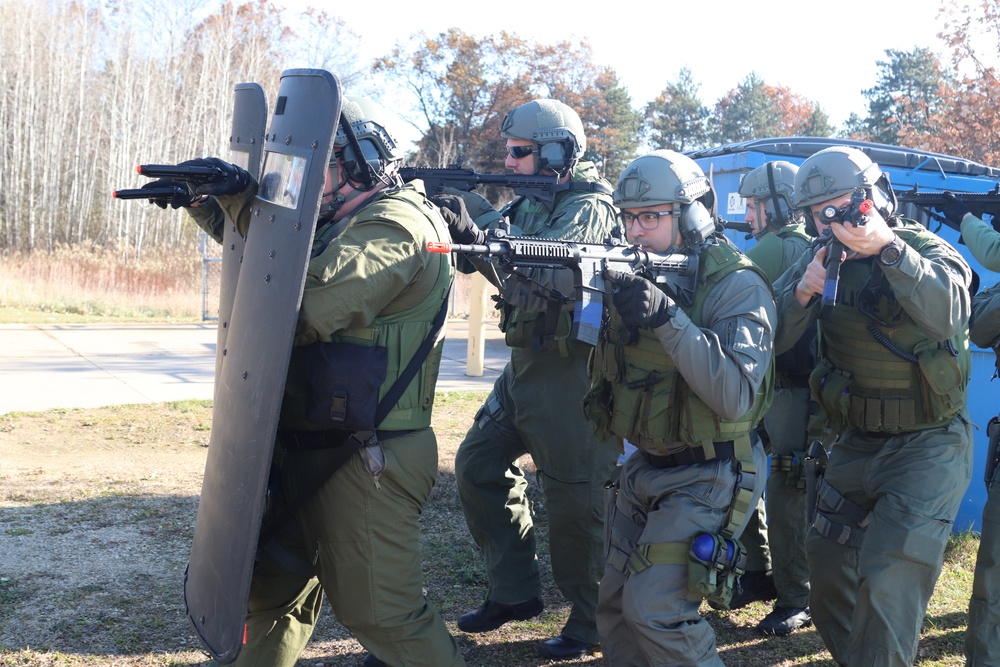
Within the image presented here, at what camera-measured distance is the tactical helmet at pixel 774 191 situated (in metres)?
4.89

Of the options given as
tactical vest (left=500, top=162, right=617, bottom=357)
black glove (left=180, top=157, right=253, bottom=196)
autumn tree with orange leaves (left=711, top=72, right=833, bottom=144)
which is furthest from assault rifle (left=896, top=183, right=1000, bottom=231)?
autumn tree with orange leaves (left=711, top=72, right=833, bottom=144)

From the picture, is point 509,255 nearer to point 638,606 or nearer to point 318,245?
point 318,245

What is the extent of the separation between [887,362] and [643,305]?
1.26 meters

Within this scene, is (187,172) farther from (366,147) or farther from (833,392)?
(833,392)

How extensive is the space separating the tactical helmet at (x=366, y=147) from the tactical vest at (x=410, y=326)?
0.36 feet

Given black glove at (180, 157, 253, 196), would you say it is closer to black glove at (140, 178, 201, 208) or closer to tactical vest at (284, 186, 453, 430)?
black glove at (140, 178, 201, 208)

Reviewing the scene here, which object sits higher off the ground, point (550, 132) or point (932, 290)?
point (550, 132)

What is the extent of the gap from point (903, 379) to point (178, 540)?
377 centimetres

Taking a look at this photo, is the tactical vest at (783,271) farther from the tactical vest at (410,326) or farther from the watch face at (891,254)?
the tactical vest at (410,326)

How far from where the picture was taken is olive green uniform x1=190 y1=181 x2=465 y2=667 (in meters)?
2.77

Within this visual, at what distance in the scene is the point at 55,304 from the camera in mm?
15758

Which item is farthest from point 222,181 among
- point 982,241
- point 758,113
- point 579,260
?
point 758,113

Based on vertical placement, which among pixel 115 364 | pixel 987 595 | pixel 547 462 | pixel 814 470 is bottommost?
pixel 115 364

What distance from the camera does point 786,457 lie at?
461cm
